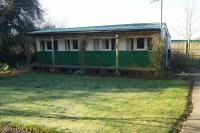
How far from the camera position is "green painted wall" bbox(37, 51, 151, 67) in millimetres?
18734

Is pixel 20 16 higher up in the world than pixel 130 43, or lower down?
higher up

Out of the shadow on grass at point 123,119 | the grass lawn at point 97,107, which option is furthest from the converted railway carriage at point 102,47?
the shadow on grass at point 123,119

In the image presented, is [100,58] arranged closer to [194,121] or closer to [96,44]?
[96,44]

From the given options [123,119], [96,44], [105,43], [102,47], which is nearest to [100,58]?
[102,47]

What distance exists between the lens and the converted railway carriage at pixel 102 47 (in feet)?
61.9

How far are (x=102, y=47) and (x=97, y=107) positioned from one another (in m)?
13.5

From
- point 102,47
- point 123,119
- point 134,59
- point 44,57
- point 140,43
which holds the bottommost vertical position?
point 123,119

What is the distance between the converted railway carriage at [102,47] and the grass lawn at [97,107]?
17.4 feet

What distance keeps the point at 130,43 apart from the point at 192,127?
48.3 feet

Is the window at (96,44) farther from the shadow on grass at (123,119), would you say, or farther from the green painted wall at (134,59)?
the shadow on grass at (123,119)

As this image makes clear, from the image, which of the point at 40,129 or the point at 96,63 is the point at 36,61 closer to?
the point at 96,63

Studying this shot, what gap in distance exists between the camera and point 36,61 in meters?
25.1

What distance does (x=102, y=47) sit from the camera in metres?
22.5

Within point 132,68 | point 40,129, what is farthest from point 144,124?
point 132,68
